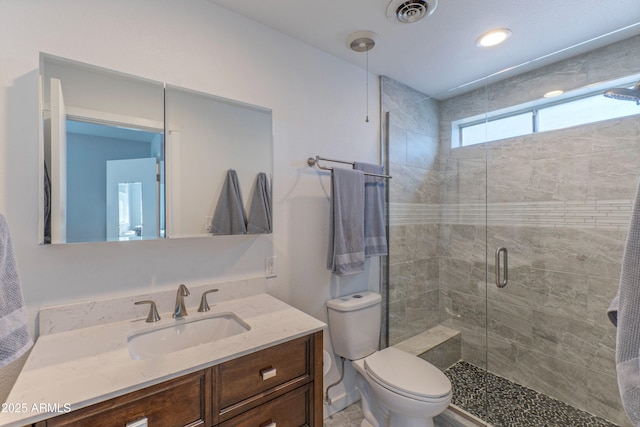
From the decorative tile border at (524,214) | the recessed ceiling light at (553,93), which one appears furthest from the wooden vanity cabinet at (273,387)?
the recessed ceiling light at (553,93)

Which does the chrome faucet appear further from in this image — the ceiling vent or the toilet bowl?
the ceiling vent

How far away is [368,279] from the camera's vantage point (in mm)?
2123

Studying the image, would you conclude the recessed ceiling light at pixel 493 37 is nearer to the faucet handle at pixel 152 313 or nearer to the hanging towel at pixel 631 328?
the hanging towel at pixel 631 328

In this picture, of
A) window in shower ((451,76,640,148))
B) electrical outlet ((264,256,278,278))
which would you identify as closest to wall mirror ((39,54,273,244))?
electrical outlet ((264,256,278,278))

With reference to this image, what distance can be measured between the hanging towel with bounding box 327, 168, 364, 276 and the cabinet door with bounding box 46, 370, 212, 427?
1.00 m

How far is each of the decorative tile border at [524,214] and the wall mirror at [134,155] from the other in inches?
53.5

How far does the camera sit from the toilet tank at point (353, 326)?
1767mm

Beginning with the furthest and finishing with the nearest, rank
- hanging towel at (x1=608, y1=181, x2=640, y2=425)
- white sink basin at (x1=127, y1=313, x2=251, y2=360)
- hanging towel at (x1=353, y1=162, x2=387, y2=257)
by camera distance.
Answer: hanging towel at (x1=353, y1=162, x2=387, y2=257) → white sink basin at (x1=127, y1=313, x2=251, y2=360) → hanging towel at (x1=608, y1=181, x2=640, y2=425)

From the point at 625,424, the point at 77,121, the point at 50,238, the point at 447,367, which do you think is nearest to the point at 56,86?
the point at 77,121

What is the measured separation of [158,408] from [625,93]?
2.75 meters

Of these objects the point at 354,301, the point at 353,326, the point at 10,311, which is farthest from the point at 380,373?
the point at 10,311

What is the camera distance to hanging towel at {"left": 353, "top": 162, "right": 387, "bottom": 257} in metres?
1.97

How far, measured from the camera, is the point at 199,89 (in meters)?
1.40

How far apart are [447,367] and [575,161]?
1.74 m
